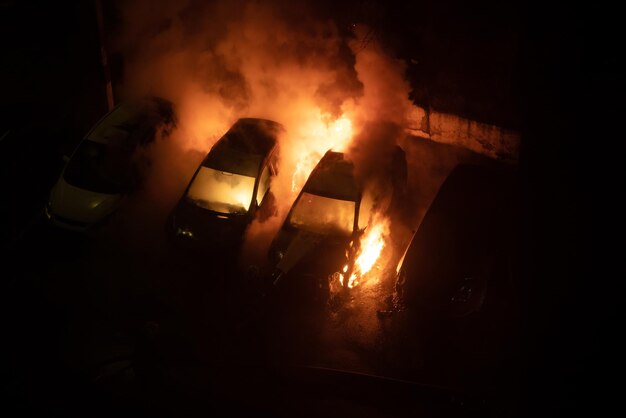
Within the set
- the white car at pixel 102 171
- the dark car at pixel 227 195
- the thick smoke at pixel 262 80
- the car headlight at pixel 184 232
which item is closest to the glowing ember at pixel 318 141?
the thick smoke at pixel 262 80

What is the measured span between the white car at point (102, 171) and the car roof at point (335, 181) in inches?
154

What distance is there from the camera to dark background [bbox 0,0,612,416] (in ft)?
25.0

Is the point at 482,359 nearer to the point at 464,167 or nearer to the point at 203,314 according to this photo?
the point at 464,167

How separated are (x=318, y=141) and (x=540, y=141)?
5019 mm

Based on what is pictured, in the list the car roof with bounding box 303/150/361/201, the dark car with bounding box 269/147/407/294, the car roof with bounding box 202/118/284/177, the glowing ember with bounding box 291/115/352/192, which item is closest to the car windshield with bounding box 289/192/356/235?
the dark car with bounding box 269/147/407/294

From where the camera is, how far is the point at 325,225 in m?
9.17

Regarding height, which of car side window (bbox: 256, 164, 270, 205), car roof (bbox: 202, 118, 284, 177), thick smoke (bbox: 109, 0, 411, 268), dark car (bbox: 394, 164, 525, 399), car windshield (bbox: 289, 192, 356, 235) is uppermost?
thick smoke (bbox: 109, 0, 411, 268)

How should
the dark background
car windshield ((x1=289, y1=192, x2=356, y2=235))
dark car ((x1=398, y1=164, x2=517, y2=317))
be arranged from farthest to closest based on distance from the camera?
1. car windshield ((x1=289, y1=192, x2=356, y2=235))
2. dark car ((x1=398, y1=164, x2=517, y2=317))
3. the dark background

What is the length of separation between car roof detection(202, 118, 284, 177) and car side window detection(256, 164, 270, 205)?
10.0 inches

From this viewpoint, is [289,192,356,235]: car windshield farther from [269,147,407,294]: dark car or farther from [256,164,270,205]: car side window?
[256,164,270,205]: car side window

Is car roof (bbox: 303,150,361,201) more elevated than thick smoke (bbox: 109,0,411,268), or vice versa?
thick smoke (bbox: 109,0,411,268)

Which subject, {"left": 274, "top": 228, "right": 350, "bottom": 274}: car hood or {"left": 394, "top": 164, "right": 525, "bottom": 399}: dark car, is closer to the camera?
{"left": 394, "top": 164, "right": 525, "bottom": 399}: dark car

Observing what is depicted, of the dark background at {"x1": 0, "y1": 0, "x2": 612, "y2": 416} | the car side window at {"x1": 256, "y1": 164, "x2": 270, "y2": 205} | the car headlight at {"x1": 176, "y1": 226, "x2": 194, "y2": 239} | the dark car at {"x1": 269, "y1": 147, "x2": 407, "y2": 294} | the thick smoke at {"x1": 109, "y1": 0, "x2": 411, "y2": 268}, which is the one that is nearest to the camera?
the dark background at {"x1": 0, "y1": 0, "x2": 612, "y2": 416}

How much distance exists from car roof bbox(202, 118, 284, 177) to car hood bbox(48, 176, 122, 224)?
2.12 m
